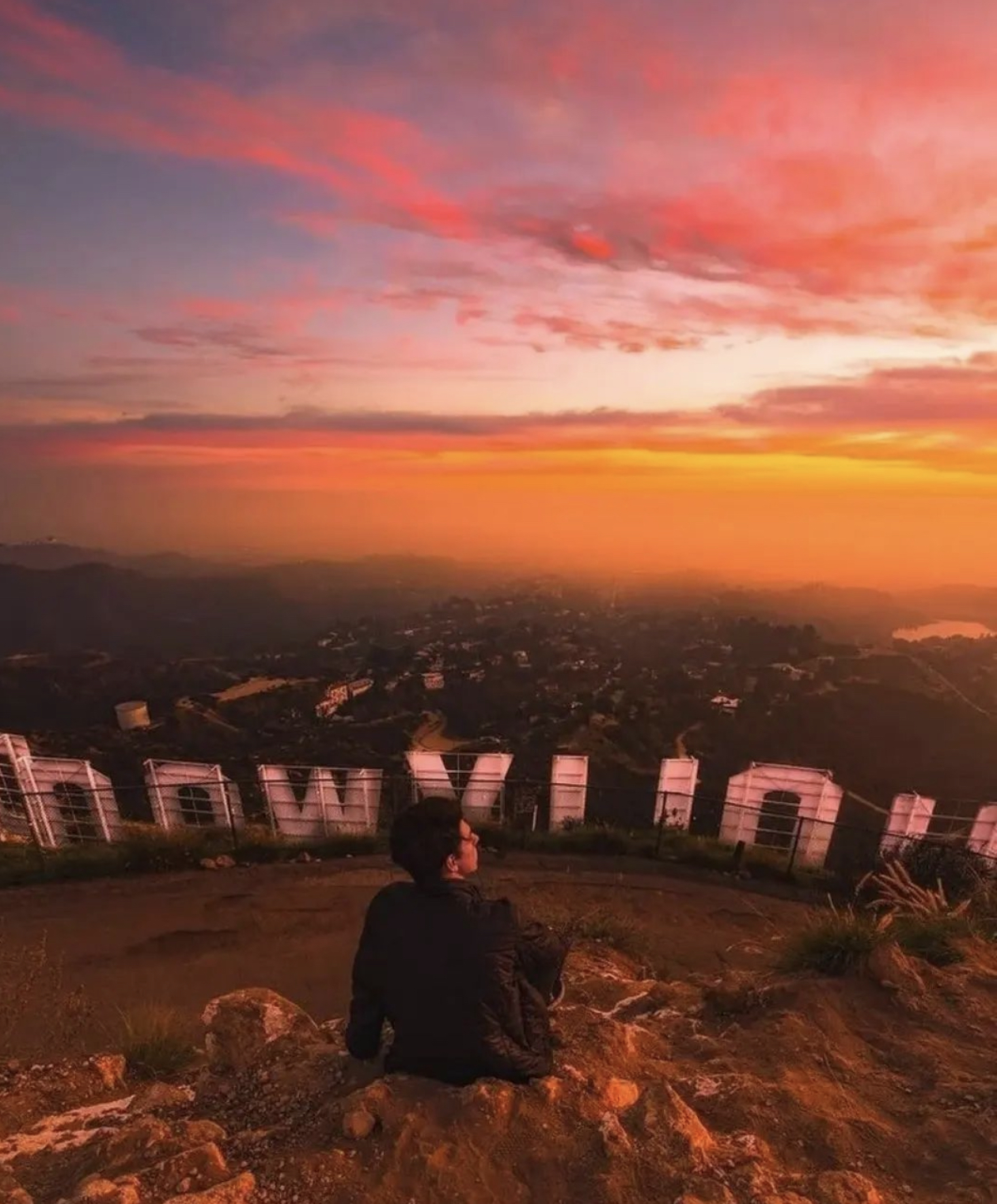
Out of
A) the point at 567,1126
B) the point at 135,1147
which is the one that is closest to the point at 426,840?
the point at 567,1126

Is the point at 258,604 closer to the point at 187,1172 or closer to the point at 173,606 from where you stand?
the point at 173,606

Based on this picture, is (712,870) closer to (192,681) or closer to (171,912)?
(171,912)

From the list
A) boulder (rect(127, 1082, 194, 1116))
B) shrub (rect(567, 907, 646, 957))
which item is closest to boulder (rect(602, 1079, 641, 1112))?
boulder (rect(127, 1082, 194, 1116))

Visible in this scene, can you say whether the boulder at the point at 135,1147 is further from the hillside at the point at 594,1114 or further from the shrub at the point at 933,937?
the shrub at the point at 933,937

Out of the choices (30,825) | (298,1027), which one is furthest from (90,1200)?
(30,825)

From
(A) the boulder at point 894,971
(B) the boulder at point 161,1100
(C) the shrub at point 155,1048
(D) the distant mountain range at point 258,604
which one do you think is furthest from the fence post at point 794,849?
(D) the distant mountain range at point 258,604

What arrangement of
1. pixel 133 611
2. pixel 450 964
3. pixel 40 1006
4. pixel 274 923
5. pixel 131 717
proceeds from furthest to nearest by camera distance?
pixel 133 611 → pixel 131 717 → pixel 274 923 → pixel 40 1006 → pixel 450 964
